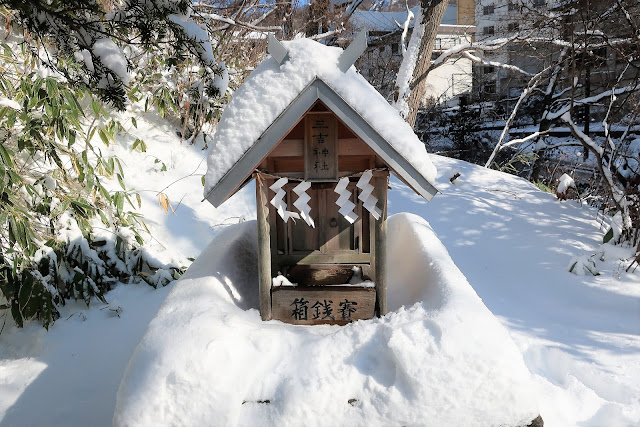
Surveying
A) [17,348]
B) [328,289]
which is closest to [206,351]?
[328,289]

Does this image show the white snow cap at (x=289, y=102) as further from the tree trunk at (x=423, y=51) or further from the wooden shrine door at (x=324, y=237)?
the tree trunk at (x=423, y=51)

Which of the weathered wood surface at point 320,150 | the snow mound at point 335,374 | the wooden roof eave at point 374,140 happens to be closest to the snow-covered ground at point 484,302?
the snow mound at point 335,374

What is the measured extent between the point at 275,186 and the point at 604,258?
3858 mm

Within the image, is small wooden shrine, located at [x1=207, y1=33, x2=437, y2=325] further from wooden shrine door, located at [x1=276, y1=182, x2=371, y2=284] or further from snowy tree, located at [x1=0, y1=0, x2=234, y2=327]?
snowy tree, located at [x1=0, y1=0, x2=234, y2=327]

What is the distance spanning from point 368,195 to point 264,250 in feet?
2.17

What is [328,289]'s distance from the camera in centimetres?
244

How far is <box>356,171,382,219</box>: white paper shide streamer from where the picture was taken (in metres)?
2.32

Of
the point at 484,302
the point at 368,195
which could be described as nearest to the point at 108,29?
the point at 368,195

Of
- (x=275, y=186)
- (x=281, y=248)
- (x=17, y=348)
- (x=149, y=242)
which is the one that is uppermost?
(x=275, y=186)

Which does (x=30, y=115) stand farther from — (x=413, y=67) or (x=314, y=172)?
(x=413, y=67)

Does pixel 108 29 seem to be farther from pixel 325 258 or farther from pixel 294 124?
pixel 325 258

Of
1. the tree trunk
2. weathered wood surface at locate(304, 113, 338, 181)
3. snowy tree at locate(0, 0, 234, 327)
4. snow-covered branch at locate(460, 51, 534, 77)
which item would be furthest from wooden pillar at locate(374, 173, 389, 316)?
snow-covered branch at locate(460, 51, 534, 77)

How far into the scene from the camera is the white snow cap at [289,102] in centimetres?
205

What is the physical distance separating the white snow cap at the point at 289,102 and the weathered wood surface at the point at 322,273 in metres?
0.87
